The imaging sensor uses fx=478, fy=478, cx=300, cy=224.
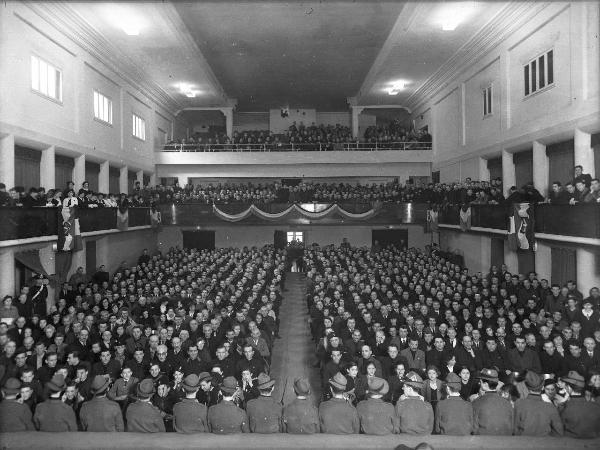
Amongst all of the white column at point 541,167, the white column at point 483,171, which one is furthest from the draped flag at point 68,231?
the white column at point 483,171

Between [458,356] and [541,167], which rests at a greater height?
[541,167]

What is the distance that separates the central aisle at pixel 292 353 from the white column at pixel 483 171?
8.49 metres

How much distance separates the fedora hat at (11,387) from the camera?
6.36 metres

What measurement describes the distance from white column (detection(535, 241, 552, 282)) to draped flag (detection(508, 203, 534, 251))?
1.37 meters

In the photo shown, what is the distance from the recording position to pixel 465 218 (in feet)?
57.2

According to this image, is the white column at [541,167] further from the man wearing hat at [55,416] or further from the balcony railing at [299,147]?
the man wearing hat at [55,416]

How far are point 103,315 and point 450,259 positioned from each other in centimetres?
1429

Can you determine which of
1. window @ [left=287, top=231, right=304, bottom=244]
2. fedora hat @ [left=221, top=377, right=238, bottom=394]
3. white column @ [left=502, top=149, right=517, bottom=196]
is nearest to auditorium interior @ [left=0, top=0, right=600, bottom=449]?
fedora hat @ [left=221, top=377, right=238, bottom=394]

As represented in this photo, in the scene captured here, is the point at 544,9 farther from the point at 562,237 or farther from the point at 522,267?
the point at 522,267

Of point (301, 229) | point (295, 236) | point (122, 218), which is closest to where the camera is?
point (122, 218)

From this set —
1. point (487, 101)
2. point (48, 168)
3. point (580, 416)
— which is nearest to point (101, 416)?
point (580, 416)

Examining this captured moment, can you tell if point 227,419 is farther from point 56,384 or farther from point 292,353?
point 292,353

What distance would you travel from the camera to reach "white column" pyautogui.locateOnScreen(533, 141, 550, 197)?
48.0ft

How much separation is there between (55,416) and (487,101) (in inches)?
676
